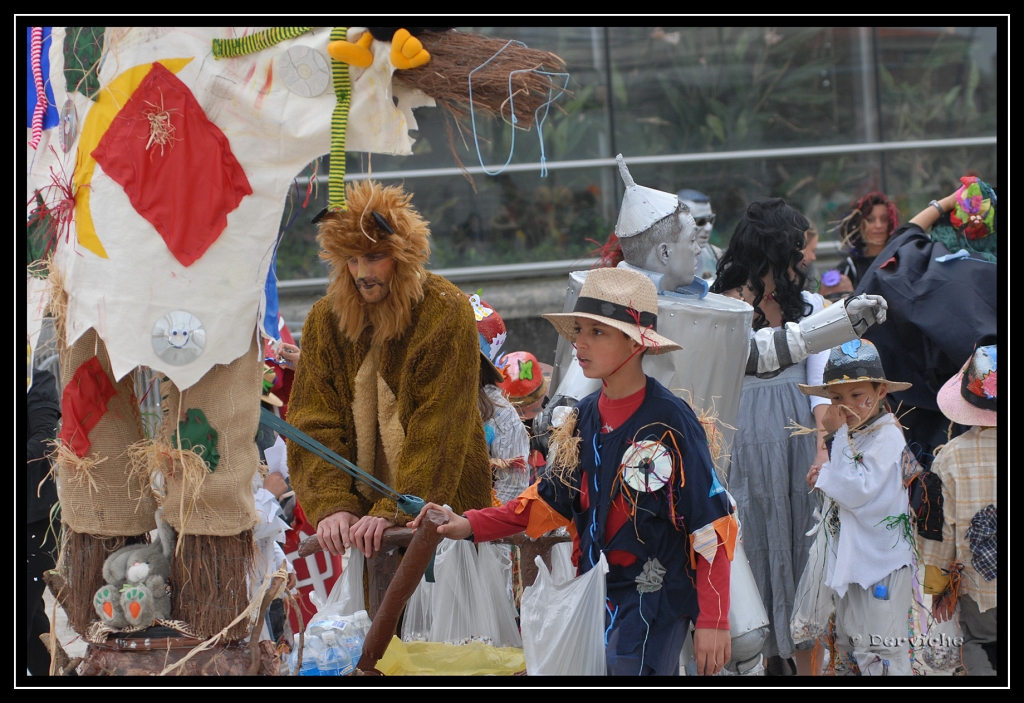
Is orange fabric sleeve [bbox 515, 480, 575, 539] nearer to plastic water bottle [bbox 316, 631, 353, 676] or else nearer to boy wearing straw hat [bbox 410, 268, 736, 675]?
boy wearing straw hat [bbox 410, 268, 736, 675]

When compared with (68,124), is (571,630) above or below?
below

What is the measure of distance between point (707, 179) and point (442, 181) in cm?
203

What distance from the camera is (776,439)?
419 centimetres

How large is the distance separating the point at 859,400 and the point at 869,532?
0.46 meters

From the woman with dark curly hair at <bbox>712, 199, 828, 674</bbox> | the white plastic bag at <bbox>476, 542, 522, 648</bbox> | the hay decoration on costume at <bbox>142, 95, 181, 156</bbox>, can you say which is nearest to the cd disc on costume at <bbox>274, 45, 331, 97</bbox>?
the hay decoration on costume at <bbox>142, 95, 181, 156</bbox>

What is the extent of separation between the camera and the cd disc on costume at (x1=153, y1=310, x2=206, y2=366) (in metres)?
3.21

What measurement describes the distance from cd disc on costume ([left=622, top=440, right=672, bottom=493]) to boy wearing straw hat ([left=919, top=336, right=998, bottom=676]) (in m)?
1.30

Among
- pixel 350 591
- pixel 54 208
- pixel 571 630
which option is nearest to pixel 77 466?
pixel 54 208

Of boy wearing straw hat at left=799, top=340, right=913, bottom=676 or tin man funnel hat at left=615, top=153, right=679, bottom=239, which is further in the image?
tin man funnel hat at left=615, top=153, right=679, bottom=239

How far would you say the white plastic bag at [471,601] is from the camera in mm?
3785

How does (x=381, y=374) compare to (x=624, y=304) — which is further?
(x=381, y=374)

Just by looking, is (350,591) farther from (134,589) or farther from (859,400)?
(859,400)

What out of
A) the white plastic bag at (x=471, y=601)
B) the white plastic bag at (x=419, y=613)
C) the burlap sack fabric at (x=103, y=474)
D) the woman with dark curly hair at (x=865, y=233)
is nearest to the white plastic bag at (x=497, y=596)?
the white plastic bag at (x=471, y=601)

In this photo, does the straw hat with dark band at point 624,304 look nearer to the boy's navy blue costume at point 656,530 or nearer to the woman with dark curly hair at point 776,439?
the boy's navy blue costume at point 656,530
